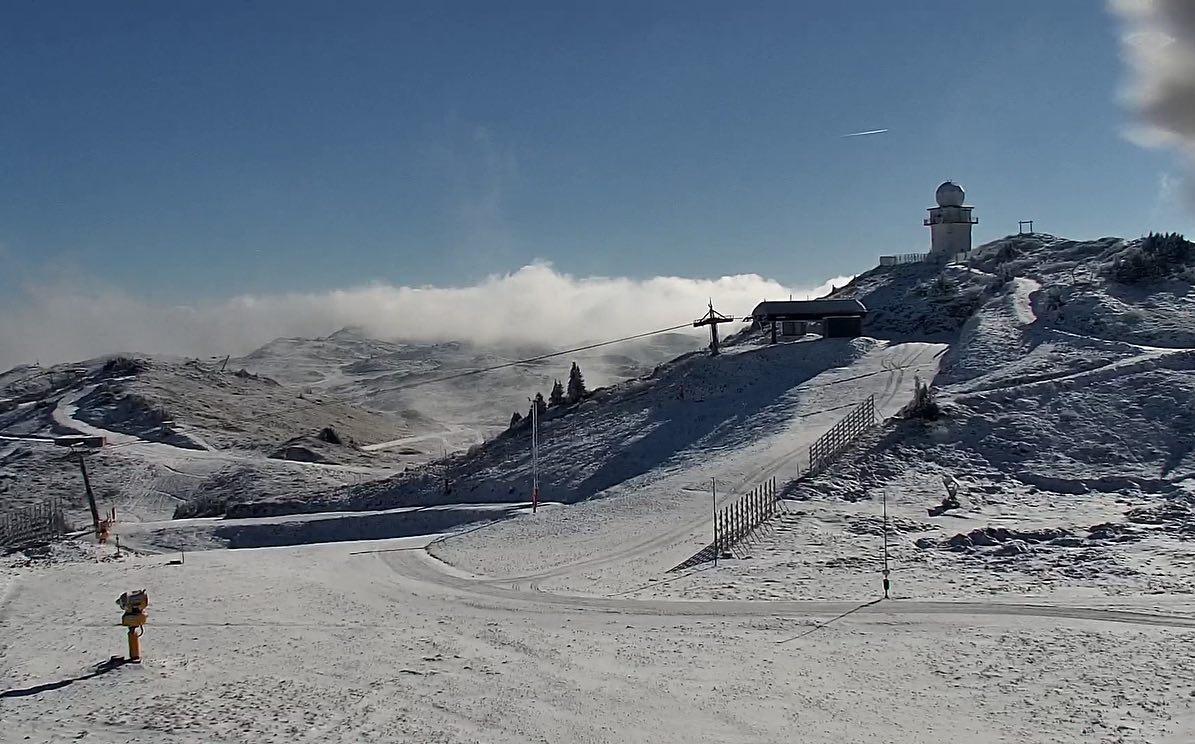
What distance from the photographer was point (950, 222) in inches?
2847

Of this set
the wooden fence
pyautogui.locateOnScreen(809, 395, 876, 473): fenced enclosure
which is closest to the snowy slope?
the wooden fence

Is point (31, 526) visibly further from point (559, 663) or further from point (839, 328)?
point (839, 328)

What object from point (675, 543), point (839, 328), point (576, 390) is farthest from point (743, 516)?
point (576, 390)

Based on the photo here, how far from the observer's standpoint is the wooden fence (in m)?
25.4

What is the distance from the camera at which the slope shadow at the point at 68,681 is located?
1450cm

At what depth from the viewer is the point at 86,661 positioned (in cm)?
1619

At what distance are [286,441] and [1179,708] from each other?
65572 mm

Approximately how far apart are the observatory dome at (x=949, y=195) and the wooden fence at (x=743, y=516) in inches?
1901

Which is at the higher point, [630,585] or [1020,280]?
[1020,280]

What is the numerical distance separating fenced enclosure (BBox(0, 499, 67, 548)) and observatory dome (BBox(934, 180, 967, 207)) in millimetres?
60896

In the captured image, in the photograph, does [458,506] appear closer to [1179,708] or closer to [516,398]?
[1179,708]

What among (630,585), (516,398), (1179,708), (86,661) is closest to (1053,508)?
(630,585)

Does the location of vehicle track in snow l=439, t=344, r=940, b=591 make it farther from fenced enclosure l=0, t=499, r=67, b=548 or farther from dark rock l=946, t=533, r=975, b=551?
fenced enclosure l=0, t=499, r=67, b=548

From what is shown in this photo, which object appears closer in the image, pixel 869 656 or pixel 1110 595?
pixel 869 656
